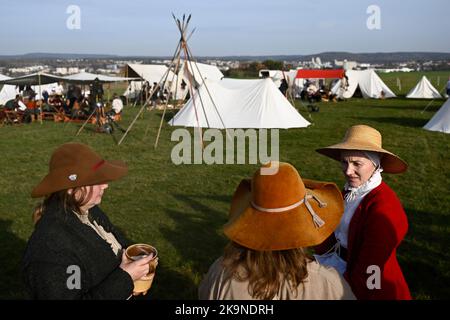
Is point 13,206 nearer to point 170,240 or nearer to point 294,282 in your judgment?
point 170,240

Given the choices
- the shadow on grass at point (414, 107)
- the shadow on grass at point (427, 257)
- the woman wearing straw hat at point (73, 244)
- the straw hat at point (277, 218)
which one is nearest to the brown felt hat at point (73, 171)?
the woman wearing straw hat at point (73, 244)

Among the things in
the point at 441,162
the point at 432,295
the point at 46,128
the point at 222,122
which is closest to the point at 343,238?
the point at 432,295

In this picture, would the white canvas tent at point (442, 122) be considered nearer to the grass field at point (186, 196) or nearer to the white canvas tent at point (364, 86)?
the grass field at point (186, 196)

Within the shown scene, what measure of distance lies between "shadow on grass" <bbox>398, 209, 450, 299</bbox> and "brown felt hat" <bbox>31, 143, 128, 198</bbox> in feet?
10.5

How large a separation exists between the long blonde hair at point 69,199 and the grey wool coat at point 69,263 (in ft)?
0.13

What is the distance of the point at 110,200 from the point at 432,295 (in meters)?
4.80

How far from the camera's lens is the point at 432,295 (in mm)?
3844

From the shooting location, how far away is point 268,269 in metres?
1.62

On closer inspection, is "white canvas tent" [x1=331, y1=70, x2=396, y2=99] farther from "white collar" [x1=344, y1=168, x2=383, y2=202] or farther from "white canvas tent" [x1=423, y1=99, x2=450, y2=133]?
"white collar" [x1=344, y1=168, x2=383, y2=202]

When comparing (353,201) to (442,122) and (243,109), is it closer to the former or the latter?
(243,109)

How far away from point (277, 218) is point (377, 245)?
0.87 metres

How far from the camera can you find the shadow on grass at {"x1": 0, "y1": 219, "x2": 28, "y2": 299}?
3.88m

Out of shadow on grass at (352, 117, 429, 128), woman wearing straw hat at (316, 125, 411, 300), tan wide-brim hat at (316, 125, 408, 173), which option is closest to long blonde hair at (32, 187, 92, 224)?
woman wearing straw hat at (316, 125, 411, 300)
